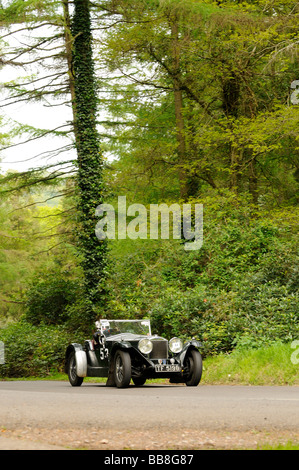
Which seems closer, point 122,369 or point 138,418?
point 138,418

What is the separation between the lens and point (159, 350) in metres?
11.8

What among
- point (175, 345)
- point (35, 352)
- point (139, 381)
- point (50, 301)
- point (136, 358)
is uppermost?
point (175, 345)

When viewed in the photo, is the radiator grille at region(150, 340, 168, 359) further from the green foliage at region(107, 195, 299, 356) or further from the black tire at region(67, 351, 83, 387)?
the green foliage at region(107, 195, 299, 356)

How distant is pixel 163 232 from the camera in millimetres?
25906

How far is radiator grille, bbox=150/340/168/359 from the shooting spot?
11722mm

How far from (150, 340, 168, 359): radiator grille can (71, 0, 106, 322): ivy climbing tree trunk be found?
885 centimetres

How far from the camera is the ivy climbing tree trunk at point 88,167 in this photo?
21112 mm

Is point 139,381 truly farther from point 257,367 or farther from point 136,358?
point 257,367

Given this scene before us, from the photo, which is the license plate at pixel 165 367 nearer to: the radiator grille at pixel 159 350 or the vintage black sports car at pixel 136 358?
the vintage black sports car at pixel 136 358

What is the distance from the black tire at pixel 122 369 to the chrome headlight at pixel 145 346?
15.8 inches

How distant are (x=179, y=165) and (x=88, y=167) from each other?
621 centimetres

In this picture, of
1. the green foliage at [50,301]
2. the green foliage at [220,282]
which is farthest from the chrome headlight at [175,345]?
the green foliage at [50,301]

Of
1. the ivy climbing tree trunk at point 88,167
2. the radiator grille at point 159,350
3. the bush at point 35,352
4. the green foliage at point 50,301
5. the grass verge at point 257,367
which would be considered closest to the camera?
the radiator grille at point 159,350

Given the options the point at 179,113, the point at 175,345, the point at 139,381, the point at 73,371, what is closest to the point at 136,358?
the point at 175,345
